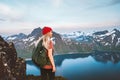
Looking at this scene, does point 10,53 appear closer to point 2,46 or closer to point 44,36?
point 2,46

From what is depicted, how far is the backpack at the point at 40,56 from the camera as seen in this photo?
28.5 ft

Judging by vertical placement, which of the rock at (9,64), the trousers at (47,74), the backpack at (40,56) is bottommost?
the rock at (9,64)

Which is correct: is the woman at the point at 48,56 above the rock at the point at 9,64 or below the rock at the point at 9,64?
above

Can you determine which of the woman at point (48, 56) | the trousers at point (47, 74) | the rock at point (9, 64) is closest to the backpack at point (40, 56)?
the woman at point (48, 56)

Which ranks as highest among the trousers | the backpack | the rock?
Result: the backpack

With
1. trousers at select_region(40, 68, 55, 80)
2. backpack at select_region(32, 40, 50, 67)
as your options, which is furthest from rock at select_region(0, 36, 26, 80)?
backpack at select_region(32, 40, 50, 67)

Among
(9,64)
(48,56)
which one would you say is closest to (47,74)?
(48,56)

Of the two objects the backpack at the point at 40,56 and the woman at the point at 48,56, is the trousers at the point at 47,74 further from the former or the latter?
the backpack at the point at 40,56

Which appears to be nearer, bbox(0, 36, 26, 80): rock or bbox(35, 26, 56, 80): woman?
bbox(35, 26, 56, 80): woman

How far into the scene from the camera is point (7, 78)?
419ft

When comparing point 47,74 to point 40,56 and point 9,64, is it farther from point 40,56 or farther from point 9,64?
point 9,64

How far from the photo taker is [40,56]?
28.7 ft

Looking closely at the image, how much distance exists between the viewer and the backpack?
28.5 feet

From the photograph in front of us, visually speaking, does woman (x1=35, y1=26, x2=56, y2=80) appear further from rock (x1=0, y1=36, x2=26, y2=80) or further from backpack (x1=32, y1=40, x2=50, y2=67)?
rock (x1=0, y1=36, x2=26, y2=80)
